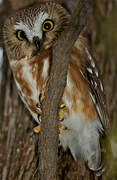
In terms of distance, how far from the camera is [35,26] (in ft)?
8.52

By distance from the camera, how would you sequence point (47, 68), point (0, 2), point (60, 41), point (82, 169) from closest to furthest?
1. point (60, 41)
2. point (47, 68)
3. point (82, 169)
4. point (0, 2)

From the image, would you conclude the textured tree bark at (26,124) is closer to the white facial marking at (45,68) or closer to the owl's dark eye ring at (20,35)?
the white facial marking at (45,68)

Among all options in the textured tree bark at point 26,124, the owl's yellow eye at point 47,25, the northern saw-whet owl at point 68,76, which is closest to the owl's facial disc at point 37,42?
the northern saw-whet owl at point 68,76

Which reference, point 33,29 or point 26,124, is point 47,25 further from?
point 26,124

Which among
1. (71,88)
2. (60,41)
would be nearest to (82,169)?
(71,88)

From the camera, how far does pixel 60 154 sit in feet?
10.1

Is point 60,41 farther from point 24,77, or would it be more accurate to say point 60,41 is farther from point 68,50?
point 24,77

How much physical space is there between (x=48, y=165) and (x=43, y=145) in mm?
149

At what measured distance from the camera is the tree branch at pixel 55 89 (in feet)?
5.65

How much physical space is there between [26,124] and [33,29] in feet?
3.78

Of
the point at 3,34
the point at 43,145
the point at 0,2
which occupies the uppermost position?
the point at 0,2

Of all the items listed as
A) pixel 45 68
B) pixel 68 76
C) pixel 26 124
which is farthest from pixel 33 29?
pixel 26 124

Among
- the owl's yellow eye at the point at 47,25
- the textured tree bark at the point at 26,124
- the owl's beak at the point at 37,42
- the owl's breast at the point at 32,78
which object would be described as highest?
the owl's yellow eye at the point at 47,25

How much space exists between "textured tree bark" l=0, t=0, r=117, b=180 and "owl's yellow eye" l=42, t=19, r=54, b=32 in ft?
1.64
